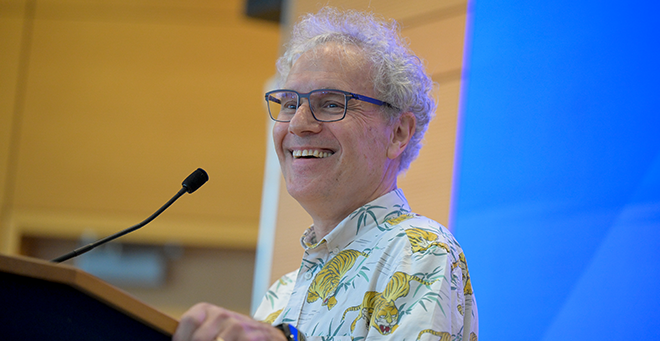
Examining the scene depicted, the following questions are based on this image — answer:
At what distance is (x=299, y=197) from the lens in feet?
4.51

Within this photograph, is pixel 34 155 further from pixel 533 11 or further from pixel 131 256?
pixel 533 11

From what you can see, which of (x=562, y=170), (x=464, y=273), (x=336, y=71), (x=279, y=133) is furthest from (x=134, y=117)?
(x=464, y=273)

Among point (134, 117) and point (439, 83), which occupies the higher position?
point (134, 117)

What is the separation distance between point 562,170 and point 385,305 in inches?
32.6

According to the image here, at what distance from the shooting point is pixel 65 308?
0.70 metres

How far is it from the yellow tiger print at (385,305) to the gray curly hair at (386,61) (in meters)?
0.51

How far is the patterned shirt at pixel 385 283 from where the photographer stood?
3.21 feet

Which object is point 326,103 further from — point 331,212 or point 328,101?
point 331,212

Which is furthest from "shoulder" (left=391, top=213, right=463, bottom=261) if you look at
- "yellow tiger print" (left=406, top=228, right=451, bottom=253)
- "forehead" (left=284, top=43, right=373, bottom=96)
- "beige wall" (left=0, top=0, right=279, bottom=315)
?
"beige wall" (left=0, top=0, right=279, bottom=315)

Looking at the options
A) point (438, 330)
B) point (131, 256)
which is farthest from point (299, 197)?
point (131, 256)

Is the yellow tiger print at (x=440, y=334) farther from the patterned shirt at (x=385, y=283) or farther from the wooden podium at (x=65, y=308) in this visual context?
the wooden podium at (x=65, y=308)

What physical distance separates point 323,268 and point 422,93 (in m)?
0.51

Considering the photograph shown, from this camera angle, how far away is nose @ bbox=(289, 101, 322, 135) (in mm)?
1382

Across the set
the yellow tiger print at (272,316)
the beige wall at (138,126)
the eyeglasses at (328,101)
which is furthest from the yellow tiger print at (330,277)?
the beige wall at (138,126)
